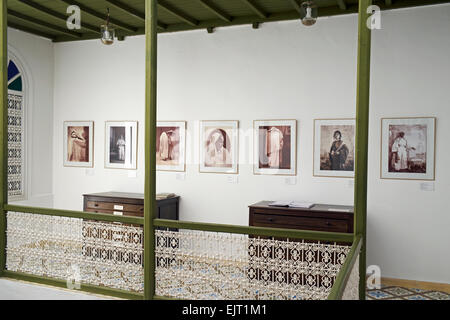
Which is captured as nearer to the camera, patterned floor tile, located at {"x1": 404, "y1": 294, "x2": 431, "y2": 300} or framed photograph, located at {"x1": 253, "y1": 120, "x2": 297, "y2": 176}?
patterned floor tile, located at {"x1": 404, "y1": 294, "x2": 431, "y2": 300}

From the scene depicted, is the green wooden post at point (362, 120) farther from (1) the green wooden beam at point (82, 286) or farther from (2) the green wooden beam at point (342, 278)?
(1) the green wooden beam at point (82, 286)

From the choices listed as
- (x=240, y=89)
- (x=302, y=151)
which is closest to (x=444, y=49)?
(x=302, y=151)

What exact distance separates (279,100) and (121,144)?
311cm

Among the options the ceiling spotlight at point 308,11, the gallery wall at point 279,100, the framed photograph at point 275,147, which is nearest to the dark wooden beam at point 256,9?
the gallery wall at point 279,100

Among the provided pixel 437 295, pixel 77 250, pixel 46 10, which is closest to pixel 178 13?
pixel 46 10

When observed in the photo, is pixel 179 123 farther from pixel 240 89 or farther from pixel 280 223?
pixel 280 223

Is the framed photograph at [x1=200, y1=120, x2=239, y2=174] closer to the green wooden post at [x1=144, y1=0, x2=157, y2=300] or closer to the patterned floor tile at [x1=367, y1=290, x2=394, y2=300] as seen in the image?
the patterned floor tile at [x1=367, y1=290, x2=394, y2=300]

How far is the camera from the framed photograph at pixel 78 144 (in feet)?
27.8

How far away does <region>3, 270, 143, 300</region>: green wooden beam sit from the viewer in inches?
174

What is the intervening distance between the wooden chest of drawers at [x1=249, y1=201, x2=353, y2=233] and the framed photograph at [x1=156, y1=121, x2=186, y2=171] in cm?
188

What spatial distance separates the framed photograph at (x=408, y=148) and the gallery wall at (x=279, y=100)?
99mm

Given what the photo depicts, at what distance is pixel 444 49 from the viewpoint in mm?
6184

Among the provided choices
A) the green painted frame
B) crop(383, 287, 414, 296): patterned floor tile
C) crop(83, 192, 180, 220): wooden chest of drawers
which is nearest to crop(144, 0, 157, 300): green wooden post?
the green painted frame
